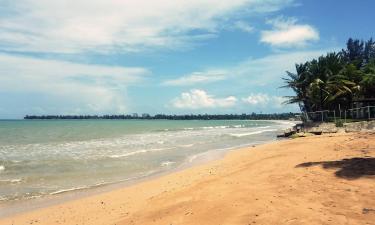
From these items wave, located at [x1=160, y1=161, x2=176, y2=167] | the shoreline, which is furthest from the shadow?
wave, located at [x1=160, y1=161, x2=176, y2=167]

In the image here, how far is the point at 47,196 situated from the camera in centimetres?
1511

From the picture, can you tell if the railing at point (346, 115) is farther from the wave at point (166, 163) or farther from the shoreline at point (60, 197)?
the shoreline at point (60, 197)

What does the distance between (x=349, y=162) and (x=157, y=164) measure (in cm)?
1254

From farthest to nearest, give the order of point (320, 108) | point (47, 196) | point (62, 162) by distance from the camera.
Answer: point (320, 108), point (62, 162), point (47, 196)

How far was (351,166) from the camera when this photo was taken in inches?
505

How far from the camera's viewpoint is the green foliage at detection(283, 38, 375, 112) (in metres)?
46.7

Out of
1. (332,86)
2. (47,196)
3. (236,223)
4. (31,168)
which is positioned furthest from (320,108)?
(236,223)

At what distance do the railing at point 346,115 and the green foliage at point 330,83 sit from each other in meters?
2.25

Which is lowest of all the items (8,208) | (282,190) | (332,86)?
(8,208)

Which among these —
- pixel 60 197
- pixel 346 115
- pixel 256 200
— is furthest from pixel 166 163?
pixel 346 115

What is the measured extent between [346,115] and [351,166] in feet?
105

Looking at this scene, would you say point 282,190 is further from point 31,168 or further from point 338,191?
point 31,168

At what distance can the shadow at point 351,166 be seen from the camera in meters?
11.7

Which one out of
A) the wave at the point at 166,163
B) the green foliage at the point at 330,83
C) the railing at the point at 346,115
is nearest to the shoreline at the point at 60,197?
the wave at the point at 166,163
